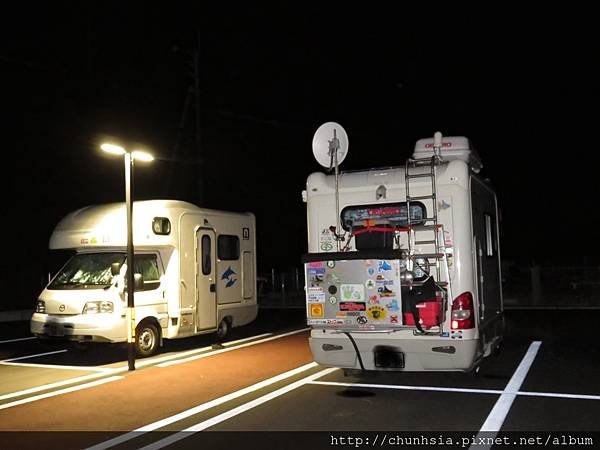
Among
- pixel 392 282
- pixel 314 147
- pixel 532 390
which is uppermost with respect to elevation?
pixel 314 147

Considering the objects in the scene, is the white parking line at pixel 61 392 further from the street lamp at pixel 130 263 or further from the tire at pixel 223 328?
the tire at pixel 223 328

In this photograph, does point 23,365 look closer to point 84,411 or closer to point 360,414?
point 84,411

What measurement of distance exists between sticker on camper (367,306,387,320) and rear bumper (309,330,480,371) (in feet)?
1.14

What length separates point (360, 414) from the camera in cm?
652

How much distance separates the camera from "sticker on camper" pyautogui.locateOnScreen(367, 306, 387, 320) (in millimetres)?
6965

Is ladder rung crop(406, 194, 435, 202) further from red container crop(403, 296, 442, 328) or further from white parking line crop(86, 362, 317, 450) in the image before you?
white parking line crop(86, 362, 317, 450)


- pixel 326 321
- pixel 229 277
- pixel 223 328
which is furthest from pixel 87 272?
pixel 326 321

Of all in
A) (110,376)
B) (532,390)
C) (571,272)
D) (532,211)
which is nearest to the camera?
(532,390)

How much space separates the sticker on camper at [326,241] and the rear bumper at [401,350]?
3.50ft

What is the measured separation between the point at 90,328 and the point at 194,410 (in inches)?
163

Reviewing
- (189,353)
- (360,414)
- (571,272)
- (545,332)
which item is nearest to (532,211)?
(571,272)

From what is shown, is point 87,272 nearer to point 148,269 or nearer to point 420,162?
point 148,269

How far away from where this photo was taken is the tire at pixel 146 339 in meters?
10.9

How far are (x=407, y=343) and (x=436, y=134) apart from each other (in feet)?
10.2
